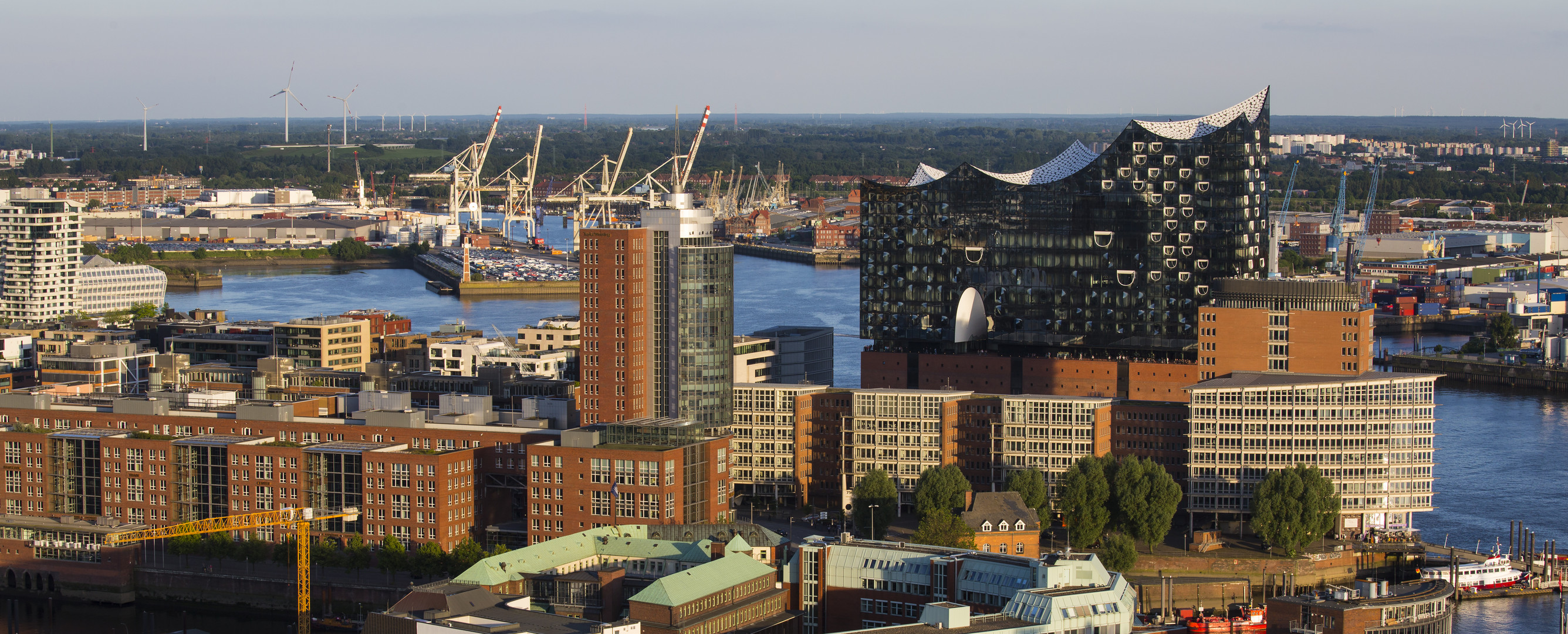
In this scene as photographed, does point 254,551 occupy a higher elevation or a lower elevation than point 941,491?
lower

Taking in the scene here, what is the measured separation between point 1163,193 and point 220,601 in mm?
22770

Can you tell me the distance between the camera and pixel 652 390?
38719 millimetres

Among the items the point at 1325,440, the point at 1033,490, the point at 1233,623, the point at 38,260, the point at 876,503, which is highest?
the point at 38,260

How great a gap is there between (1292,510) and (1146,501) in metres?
2.50

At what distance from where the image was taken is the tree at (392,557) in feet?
115

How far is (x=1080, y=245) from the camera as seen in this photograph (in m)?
47.8

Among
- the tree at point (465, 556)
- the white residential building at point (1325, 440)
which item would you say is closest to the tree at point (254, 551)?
the tree at point (465, 556)

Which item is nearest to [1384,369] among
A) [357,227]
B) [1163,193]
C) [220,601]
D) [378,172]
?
[1163,193]

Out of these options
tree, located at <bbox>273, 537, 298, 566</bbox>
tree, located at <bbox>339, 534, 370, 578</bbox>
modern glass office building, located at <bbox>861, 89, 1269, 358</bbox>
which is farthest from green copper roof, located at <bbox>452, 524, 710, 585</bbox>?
modern glass office building, located at <bbox>861, 89, 1269, 358</bbox>

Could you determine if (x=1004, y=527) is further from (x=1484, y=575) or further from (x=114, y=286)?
(x=114, y=286)

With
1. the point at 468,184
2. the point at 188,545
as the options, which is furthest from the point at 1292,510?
the point at 468,184

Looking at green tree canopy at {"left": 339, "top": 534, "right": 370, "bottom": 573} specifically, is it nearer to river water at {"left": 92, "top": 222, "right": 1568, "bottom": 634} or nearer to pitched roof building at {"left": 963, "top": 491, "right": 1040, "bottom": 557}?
river water at {"left": 92, "top": 222, "right": 1568, "bottom": 634}

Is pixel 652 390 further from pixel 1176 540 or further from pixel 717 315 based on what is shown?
pixel 1176 540

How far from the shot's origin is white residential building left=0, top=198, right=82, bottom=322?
68.4 m
